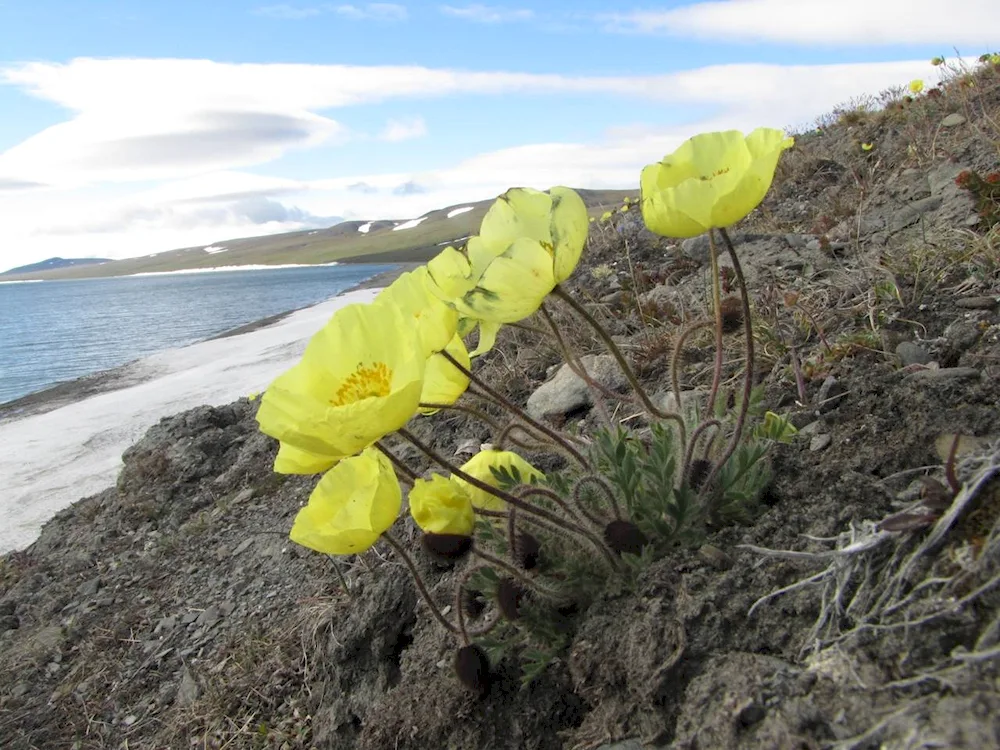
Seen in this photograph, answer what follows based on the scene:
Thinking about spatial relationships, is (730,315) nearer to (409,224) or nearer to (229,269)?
(229,269)

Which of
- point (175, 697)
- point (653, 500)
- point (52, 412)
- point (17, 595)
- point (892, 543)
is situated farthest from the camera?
point (52, 412)

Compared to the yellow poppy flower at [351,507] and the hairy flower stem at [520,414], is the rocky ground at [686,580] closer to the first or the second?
the hairy flower stem at [520,414]

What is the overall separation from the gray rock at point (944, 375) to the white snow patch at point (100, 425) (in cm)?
782

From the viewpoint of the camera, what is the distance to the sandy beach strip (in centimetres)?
866

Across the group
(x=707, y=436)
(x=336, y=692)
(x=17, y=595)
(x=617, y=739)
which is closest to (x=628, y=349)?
(x=707, y=436)

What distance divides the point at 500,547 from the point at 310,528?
717mm

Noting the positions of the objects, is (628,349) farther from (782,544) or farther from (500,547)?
(782,544)

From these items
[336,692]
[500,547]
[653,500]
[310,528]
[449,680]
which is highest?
[310,528]

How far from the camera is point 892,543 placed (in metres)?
1.56

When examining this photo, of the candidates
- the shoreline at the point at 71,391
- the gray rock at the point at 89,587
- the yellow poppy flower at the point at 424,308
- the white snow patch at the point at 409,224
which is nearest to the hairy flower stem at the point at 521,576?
the yellow poppy flower at the point at 424,308

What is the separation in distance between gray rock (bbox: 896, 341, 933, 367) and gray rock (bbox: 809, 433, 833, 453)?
701 mm

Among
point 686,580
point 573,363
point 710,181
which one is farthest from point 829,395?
point 710,181

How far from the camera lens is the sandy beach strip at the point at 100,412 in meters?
8.66

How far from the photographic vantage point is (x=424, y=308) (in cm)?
204
